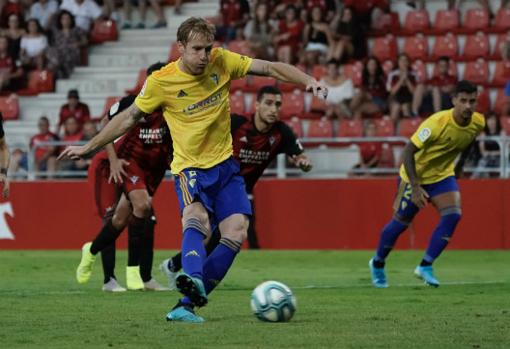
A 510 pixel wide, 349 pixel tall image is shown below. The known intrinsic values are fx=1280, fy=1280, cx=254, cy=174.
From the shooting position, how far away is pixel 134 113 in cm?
938

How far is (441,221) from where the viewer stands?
1367 cm

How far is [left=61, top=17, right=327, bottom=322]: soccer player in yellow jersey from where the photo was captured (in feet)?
30.5

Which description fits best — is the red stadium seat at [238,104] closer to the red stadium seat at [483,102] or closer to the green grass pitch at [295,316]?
the red stadium seat at [483,102]

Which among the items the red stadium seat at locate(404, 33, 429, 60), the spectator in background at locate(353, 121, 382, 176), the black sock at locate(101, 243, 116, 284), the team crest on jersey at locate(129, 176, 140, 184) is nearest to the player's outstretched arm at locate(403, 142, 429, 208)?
the team crest on jersey at locate(129, 176, 140, 184)

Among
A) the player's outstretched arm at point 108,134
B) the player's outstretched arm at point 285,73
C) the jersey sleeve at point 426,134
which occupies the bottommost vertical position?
the jersey sleeve at point 426,134

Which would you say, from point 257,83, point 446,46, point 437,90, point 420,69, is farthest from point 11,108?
point 437,90

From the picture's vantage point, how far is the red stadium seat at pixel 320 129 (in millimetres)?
21812

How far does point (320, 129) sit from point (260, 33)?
2.99 metres

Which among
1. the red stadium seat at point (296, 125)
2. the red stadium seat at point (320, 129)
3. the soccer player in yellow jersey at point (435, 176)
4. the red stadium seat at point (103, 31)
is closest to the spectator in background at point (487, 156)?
the red stadium seat at point (320, 129)

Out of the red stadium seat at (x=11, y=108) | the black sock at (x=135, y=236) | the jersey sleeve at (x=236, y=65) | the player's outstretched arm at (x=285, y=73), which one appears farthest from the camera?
the red stadium seat at (x=11, y=108)

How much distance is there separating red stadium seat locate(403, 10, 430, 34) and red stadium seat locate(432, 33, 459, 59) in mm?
586

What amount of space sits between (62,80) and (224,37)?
12.1ft

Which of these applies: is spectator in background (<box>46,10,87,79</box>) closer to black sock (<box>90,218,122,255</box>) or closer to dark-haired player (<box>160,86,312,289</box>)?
dark-haired player (<box>160,86,312,289</box>)

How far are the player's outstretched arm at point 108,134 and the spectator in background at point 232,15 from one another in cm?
1562
